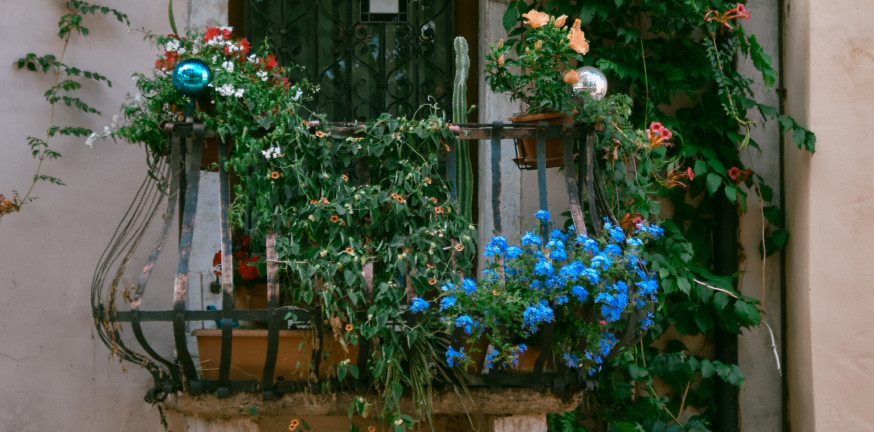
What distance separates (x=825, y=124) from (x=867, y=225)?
0.50 meters

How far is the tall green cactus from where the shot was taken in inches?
186

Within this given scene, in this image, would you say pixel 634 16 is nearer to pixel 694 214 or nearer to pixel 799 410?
pixel 694 214

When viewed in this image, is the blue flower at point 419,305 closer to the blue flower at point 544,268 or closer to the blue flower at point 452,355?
the blue flower at point 452,355

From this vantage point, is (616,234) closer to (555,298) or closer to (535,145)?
(555,298)

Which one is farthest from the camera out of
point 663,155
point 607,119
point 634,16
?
point 634,16

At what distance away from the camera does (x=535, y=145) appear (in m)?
4.93

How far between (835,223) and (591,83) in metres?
1.35

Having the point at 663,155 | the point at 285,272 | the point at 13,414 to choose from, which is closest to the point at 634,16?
the point at 663,155

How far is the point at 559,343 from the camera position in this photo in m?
4.45

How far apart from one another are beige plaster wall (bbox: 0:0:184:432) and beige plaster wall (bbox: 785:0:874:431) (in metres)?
3.03

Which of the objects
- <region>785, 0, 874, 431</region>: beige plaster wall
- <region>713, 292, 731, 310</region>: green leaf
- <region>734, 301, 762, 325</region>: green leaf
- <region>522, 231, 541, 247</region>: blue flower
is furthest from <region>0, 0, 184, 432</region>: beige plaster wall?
<region>785, 0, 874, 431</region>: beige plaster wall

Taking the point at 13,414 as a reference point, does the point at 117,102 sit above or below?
→ above

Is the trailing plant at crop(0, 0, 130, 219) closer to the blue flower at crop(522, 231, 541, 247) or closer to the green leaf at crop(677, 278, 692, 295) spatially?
the blue flower at crop(522, 231, 541, 247)

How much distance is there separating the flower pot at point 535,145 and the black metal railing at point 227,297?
42mm
